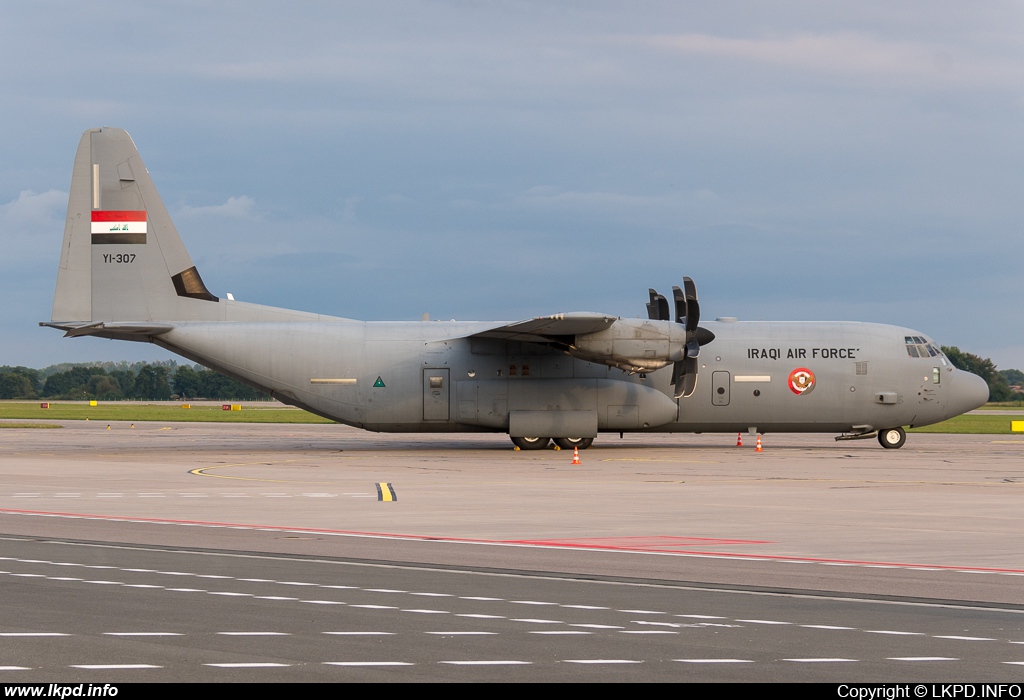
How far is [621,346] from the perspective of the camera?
119 feet

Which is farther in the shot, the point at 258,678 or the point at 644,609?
the point at 644,609

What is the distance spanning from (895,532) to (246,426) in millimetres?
51251

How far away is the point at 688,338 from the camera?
36656 mm

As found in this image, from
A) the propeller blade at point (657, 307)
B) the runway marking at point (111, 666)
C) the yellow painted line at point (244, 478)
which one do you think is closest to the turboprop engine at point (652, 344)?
the propeller blade at point (657, 307)

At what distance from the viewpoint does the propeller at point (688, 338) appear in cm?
3634

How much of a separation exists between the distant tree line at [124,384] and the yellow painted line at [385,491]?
143912mm

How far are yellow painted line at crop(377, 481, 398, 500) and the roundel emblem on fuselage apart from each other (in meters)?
18.1

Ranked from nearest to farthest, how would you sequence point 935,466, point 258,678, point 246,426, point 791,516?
1. point 258,678
2. point 791,516
3. point 935,466
4. point 246,426

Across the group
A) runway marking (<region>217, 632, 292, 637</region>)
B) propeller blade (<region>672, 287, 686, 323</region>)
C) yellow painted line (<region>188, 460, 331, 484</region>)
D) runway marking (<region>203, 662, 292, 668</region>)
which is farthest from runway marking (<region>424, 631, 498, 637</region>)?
propeller blade (<region>672, 287, 686, 323</region>)

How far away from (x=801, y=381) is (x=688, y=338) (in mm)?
5002

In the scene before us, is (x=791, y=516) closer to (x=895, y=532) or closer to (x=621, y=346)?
(x=895, y=532)

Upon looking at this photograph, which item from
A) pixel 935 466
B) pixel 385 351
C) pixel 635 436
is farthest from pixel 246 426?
pixel 935 466

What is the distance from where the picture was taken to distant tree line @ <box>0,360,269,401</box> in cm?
16569

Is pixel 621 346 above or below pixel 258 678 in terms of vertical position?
above
